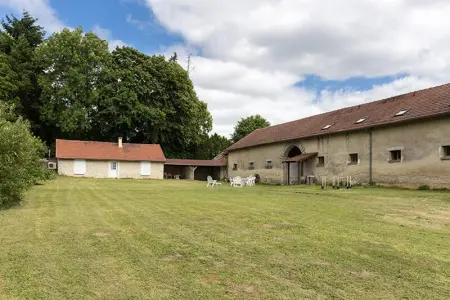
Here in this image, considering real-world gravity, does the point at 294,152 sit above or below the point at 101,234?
above

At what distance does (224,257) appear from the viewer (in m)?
4.78

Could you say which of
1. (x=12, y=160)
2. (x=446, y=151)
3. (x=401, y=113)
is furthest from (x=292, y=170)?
(x=12, y=160)

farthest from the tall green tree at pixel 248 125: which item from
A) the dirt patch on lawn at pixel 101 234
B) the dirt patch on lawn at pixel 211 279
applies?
the dirt patch on lawn at pixel 211 279

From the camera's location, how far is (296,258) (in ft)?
15.5

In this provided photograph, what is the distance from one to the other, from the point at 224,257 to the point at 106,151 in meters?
33.5

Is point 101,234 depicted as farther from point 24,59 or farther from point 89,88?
point 24,59

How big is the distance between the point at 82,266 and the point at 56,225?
315 cm

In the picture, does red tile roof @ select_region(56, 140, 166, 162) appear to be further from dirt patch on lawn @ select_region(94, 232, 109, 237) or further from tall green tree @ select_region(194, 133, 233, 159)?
dirt patch on lawn @ select_region(94, 232, 109, 237)

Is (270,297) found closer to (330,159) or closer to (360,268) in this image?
(360,268)

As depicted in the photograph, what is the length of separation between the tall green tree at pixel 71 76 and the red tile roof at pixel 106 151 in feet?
7.93

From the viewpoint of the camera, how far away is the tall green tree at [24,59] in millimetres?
36906

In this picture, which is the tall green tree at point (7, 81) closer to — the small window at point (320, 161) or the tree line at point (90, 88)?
the tree line at point (90, 88)

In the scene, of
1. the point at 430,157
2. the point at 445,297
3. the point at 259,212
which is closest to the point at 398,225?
the point at 259,212

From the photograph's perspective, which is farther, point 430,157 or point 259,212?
point 430,157
